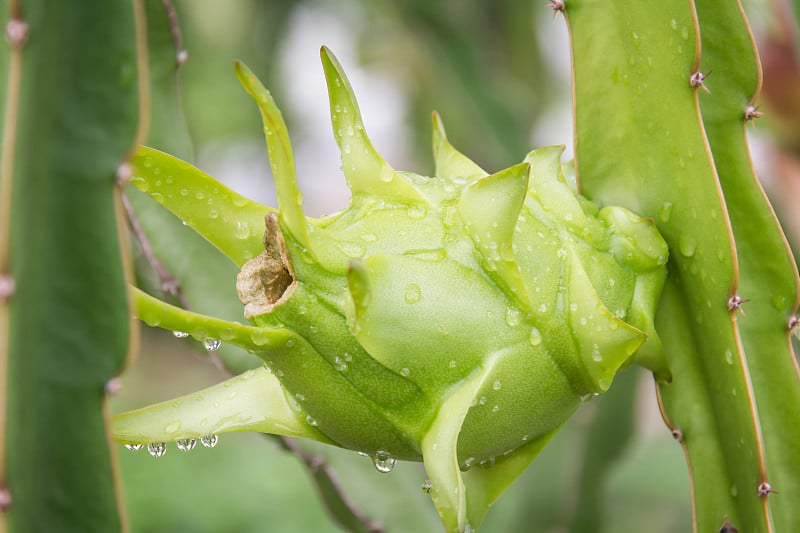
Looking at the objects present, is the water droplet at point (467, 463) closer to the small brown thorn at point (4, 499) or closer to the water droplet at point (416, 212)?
the water droplet at point (416, 212)

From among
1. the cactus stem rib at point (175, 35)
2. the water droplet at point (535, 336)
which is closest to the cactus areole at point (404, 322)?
the water droplet at point (535, 336)

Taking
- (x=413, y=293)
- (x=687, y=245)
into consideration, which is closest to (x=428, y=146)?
(x=687, y=245)

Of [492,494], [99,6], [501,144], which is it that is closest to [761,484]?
[492,494]

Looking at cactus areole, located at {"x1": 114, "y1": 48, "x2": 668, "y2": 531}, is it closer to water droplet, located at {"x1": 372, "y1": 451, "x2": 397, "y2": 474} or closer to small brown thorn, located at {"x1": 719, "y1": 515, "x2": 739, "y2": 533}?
water droplet, located at {"x1": 372, "y1": 451, "x2": 397, "y2": 474}

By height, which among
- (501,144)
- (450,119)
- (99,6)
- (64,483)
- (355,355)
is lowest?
(64,483)

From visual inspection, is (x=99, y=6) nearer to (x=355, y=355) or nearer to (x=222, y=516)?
(x=355, y=355)

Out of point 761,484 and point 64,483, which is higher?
point 761,484

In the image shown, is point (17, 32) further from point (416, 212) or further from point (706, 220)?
point (706, 220)
